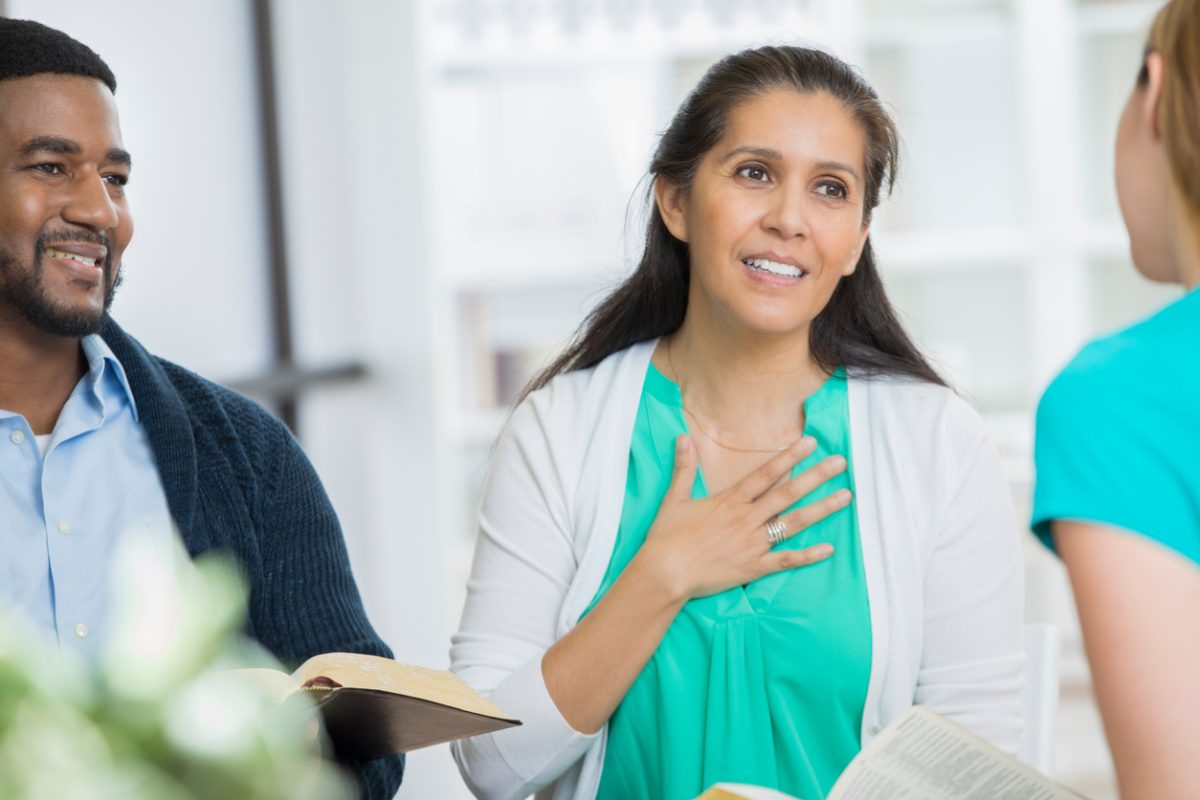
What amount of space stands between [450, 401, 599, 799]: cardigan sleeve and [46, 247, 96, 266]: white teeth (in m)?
0.53

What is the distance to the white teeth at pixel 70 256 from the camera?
143 cm

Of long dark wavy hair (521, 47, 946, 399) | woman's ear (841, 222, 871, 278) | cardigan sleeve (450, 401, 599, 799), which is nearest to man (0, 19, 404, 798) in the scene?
cardigan sleeve (450, 401, 599, 799)

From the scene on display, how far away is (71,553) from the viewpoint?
1.44 metres

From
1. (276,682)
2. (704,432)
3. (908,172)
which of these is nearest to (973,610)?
(704,432)

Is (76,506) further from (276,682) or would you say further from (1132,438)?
(1132,438)

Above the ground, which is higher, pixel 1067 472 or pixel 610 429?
pixel 1067 472

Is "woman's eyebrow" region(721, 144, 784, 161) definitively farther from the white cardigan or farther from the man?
the man

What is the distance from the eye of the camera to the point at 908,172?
3926 mm

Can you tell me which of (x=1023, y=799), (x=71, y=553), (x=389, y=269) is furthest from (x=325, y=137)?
(x=1023, y=799)

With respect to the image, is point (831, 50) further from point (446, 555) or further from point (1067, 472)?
point (446, 555)

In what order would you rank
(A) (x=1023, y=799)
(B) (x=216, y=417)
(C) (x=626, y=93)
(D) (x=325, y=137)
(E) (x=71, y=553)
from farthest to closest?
(C) (x=626, y=93)
(D) (x=325, y=137)
(B) (x=216, y=417)
(E) (x=71, y=553)
(A) (x=1023, y=799)

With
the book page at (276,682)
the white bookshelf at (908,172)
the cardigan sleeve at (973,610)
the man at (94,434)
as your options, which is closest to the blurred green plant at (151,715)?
the book page at (276,682)

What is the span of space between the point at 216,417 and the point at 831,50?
0.88 meters

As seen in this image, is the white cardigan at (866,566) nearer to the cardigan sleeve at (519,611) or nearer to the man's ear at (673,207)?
the cardigan sleeve at (519,611)
